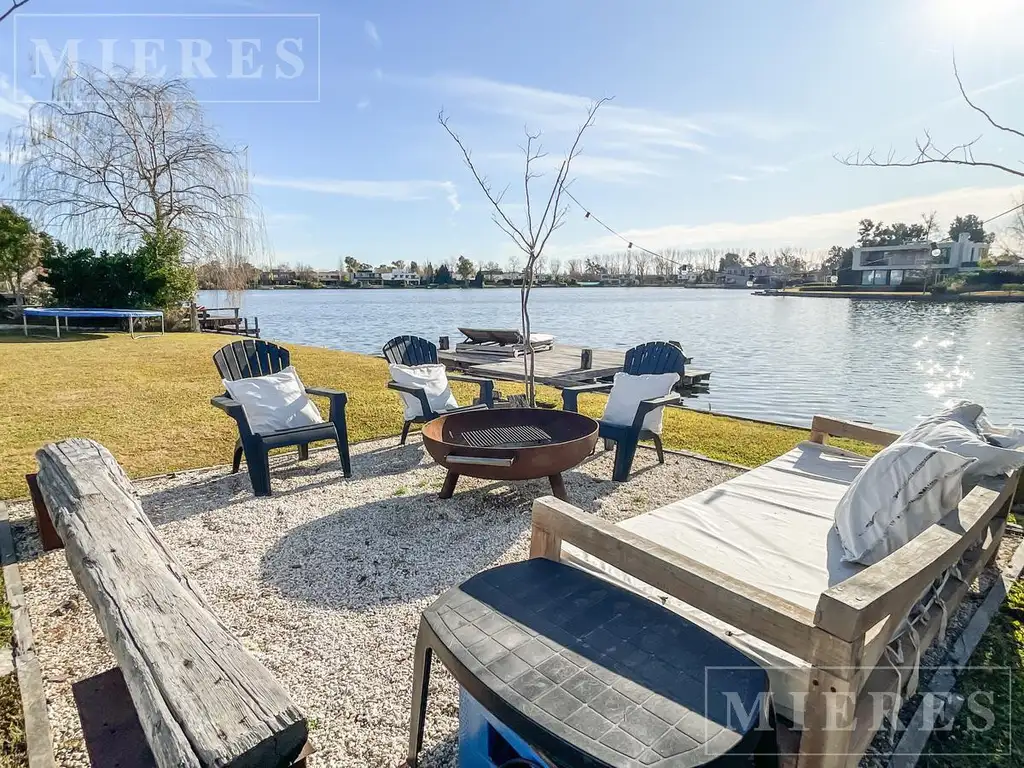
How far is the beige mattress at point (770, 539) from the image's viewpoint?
1466mm

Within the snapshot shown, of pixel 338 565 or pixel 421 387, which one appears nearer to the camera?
pixel 338 565

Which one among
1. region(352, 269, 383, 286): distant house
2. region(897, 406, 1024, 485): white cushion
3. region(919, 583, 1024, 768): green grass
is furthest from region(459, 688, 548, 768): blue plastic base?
region(352, 269, 383, 286): distant house

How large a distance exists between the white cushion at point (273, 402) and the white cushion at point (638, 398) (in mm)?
2148

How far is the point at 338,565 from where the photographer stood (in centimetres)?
256

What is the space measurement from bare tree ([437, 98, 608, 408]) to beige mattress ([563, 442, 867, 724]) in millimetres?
2357

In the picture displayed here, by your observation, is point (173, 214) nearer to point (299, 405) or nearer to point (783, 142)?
point (299, 405)

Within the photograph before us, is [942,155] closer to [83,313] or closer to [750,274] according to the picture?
[83,313]

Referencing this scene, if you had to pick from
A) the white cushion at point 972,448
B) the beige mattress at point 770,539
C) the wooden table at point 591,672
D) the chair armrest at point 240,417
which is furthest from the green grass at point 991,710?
the chair armrest at point 240,417

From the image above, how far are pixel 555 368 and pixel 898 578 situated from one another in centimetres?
968

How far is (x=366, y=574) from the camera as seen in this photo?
248 cm

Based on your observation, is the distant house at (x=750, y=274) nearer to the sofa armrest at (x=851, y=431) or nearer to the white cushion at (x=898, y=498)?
the sofa armrest at (x=851, y=431)

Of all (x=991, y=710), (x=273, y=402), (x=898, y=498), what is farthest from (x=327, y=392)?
(x=991, y=710)

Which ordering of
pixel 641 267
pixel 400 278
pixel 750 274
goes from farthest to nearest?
pixel 750 274, pixel 400 278, pixel 641 267

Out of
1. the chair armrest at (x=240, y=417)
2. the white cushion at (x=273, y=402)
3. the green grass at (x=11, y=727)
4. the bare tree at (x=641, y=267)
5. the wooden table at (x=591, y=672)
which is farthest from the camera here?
the bare tree at (x=641, y=267)
